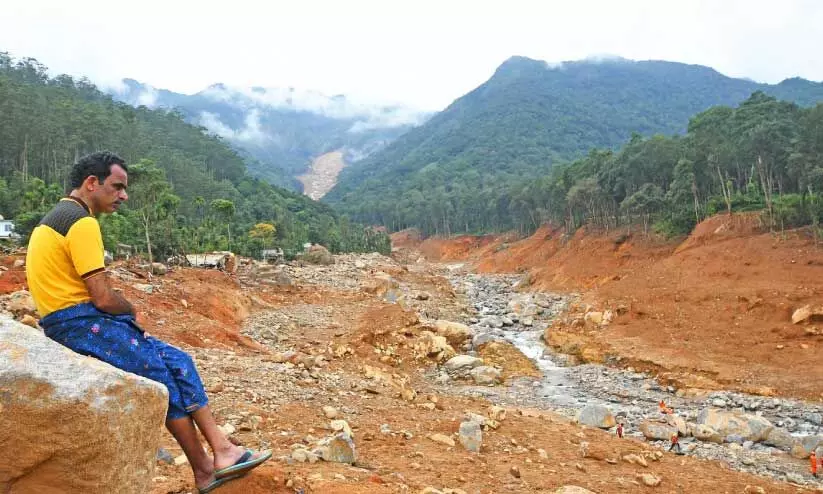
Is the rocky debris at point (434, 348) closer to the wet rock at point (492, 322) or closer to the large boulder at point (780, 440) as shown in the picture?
the wet rock at point (492, 322)

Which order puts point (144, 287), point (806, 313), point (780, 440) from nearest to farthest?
1. point (780, 440)
2. point (144, 287)
3. point (806, 313)

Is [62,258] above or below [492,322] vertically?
above

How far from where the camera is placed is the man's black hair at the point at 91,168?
3510 mm

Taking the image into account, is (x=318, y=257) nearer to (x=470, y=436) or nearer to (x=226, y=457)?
(x=470, y=436)

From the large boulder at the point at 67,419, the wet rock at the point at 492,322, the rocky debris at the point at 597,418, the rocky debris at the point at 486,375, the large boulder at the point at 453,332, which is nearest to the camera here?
the large boulder at the point at 67,419

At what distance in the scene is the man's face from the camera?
354 centimetres

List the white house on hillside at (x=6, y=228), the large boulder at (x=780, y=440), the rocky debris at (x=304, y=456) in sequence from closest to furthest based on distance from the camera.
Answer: the rocky debris at (x=304, y=456) → the large boulder at (x=780, y=440) → the white house on hillside at (x=6, y=228)

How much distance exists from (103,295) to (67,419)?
749 millimetres

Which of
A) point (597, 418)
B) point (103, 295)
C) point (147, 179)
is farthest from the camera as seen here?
point (147, 179)

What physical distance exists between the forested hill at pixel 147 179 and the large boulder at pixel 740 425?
77.0 feet

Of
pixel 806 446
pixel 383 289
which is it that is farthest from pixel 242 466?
pixel 383 289

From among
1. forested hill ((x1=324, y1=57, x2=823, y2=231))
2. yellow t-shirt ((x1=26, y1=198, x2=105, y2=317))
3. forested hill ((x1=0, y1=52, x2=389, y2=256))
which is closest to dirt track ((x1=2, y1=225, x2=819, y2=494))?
yellow t-shirt ((x1=26, y1=198, x2=105, y2=317))

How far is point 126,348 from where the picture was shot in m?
3.43

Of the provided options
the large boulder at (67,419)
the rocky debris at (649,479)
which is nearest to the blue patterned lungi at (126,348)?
the large boulder at (67,419)
